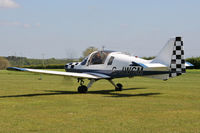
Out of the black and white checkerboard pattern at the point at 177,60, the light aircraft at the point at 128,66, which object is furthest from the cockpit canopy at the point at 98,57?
the black and white checkerboard pattern at the point at 177,60

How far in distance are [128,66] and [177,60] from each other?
2.93m

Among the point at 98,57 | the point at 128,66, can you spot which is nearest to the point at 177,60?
the point at 128,66

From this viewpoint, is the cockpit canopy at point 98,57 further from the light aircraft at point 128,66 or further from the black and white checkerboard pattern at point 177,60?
the black and white checkerboard pattern at point 177,60

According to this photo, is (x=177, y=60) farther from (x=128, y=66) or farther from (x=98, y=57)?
(x=98, y=57)

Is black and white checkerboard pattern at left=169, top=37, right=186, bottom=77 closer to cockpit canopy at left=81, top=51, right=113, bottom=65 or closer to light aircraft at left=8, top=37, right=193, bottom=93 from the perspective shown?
light aircraft at left=8, top=37, right=193, bottom=93

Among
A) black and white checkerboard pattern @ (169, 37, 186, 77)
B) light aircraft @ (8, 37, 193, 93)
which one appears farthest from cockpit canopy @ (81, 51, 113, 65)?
black and white checkerboard pattern @ (169, 37, 186, 77)

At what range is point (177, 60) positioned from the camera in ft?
61.3

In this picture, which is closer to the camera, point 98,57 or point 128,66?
point 128,66

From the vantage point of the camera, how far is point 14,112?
1248cm

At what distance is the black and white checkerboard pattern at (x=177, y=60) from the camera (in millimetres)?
18656

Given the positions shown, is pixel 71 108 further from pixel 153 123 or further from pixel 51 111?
pixel 153 123

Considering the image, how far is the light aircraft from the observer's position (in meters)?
18.7

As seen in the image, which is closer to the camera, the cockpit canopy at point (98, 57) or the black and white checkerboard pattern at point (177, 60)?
the black and white checkerboard pattern at point (177, 60)

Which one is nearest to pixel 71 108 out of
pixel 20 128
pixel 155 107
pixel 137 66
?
pixel 155 107
